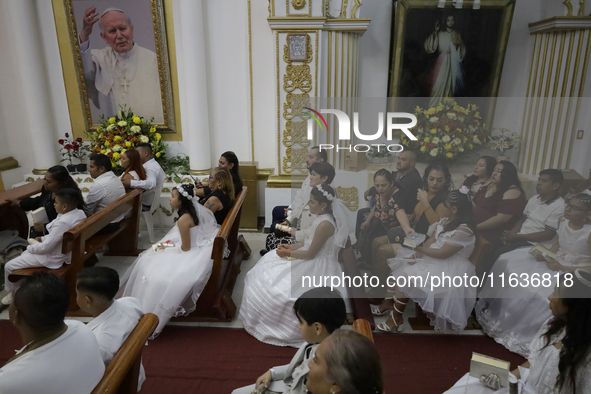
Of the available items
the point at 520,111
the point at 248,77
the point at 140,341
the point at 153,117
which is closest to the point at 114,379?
the point at 140,341

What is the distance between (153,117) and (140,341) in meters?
5.40

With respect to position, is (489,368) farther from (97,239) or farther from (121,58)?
(121,58)

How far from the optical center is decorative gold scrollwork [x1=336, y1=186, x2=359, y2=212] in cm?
377

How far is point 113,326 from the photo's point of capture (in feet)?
6.82

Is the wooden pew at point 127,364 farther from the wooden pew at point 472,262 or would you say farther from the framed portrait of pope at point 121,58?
the framed portrait of pope at point 121,58

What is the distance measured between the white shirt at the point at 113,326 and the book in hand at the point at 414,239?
2.36 metres

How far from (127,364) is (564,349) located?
82.0 inches

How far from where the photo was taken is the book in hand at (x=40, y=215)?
173 inches

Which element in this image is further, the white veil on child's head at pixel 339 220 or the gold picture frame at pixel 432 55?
the gold picture frame at pixel 432 55

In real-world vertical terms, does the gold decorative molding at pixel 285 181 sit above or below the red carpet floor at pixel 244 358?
above

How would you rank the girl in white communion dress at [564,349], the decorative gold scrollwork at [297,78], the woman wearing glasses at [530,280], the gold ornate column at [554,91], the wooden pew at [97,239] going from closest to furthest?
the girl in white communion dress at [564,349], the woman wearing glasses at [530,280], the wooden pew at [97,239], the gold ornate column at [554,91], the decorative gold scrollwork at [297,78]

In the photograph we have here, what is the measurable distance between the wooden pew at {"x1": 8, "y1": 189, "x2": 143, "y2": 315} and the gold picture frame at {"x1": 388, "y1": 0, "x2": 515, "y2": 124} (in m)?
4.09

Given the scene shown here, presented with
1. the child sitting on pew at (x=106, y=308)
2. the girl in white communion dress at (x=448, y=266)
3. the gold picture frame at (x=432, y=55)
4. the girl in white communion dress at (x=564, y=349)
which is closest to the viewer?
the girl in white communion dress at (x=564, y=349)

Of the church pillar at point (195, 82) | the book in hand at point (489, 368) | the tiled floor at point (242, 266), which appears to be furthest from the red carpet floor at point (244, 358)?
the church pillar at point (195, 82)
